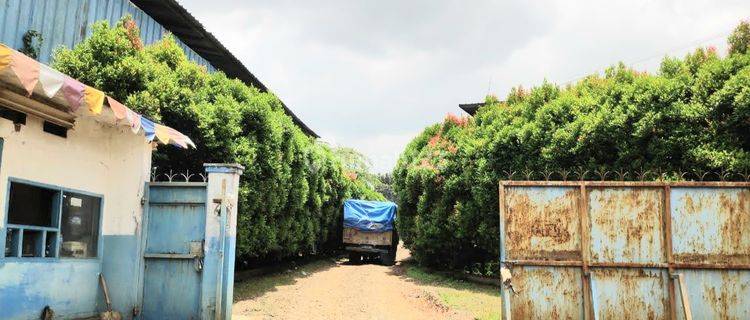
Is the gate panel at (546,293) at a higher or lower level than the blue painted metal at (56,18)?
lower

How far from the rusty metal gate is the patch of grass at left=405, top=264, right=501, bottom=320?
3.29 metres

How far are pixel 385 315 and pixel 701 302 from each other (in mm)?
6047

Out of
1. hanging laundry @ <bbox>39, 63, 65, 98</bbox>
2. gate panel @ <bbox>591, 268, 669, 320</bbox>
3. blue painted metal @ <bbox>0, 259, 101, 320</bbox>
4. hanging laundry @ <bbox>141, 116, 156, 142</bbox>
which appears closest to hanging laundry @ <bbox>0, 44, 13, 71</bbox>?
hanging laundry @ <bbox>39, 63, 65, 98</bbox>

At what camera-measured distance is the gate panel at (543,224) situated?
23.8 ft

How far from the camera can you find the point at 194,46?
54.7ft

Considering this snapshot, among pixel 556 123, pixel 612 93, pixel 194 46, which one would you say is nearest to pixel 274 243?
pixel 194 46

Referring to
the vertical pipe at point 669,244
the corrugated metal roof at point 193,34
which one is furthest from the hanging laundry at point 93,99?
the corrugated metal roof at point 193,34

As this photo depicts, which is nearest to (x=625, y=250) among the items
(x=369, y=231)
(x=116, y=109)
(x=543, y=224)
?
(x=543, y=224)

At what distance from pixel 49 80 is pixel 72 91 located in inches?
16.3

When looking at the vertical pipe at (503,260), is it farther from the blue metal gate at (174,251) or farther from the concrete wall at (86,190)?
the concrete wall at (86,190)

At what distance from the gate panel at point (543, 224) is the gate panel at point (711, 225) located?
1229 millimetres

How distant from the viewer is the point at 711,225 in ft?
23.1

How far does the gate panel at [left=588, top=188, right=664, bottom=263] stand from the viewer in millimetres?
7129

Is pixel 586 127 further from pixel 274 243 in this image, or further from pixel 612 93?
pixel 274 243
